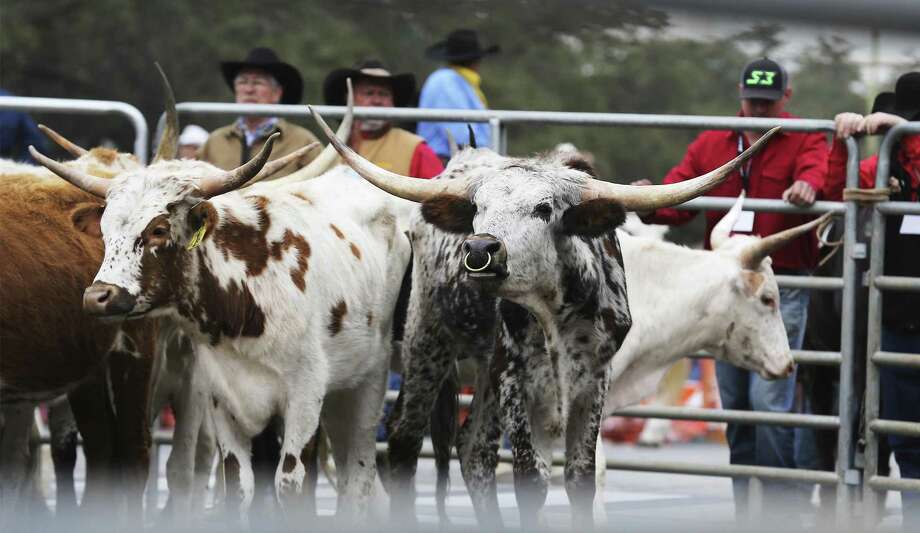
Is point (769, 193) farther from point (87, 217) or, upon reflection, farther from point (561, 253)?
point (87, 217)

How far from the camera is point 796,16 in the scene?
61 centimetres

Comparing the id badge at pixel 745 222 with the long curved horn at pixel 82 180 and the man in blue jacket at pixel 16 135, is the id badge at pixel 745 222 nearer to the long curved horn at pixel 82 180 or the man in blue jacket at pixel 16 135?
the long curved horn at pixel 82 180

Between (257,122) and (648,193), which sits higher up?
(257,122)

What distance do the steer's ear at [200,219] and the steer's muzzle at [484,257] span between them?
1.17m

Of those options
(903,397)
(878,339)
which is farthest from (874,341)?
(903,397)

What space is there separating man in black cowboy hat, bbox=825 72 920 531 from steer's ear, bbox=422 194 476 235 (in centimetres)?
217

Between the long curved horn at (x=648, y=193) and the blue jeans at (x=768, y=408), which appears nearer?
the long curved horn at (x=648, y=193)

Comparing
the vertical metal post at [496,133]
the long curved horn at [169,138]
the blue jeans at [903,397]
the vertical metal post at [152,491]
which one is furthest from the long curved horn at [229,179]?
the blue jeans at [903,397]

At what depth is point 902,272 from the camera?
20.6 ft

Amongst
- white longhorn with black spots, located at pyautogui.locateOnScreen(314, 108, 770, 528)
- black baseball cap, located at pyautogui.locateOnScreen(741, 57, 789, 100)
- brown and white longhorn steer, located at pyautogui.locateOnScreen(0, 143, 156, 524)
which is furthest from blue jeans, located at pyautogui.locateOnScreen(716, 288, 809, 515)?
brown and white longhorn steer, located at pyautogui.locateOnScreen(0, 143, 156, 524)

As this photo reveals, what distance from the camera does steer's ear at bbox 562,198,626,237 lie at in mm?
4688

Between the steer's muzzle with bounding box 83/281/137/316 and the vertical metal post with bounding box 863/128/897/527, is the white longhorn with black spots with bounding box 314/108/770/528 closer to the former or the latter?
the steer's muzzle with bounding box 83/281/137/316

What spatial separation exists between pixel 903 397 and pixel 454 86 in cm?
308

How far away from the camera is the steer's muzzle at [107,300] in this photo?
4473 millimetres
